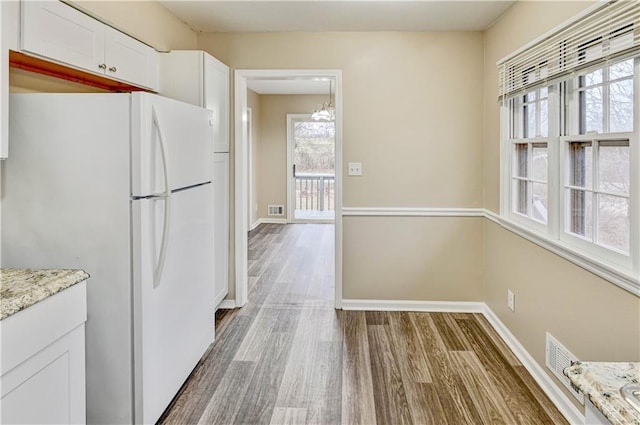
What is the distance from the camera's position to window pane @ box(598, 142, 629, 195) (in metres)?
1.94

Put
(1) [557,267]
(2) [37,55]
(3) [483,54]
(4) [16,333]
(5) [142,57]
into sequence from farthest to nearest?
(3) [483,54]
(5) [142,57]
(1) [557,267]
(2) [37,55]
(4) [16,333]

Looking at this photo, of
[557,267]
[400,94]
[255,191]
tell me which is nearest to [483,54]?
[400,94]

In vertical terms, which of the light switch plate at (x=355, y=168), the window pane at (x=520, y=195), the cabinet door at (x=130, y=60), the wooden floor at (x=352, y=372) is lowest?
the wooden floor at (x=352, y=372)

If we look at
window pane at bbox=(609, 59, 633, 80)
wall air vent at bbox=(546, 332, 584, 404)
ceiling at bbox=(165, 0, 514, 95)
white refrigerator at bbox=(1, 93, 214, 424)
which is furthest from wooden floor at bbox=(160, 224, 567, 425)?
ceiling at bbox=(165, 0, 514, 95)

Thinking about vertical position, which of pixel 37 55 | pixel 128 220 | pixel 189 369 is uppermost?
pixel 37 55

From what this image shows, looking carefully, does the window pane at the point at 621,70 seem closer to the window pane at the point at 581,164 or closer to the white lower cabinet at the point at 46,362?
the window pane at the point at 581,164

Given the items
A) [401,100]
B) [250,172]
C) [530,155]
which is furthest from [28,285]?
[250,172]

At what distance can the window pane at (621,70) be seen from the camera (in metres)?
1.87

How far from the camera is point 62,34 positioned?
2.06m

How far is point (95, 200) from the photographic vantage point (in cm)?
196

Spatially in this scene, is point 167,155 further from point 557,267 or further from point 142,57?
point 557,267

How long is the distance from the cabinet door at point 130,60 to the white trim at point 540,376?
299cm

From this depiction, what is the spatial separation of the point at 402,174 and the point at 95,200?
2.58m

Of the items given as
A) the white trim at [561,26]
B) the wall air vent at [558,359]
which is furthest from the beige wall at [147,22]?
the wall air vent at [558,359]
